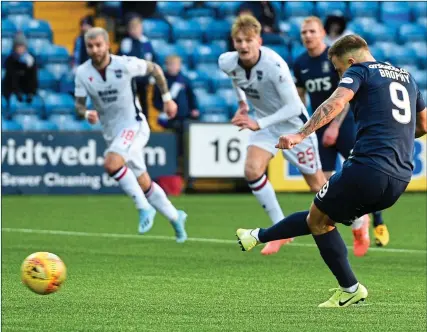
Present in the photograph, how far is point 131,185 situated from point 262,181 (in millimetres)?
1747

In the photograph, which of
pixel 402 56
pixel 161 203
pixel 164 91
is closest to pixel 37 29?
pixel 402 56

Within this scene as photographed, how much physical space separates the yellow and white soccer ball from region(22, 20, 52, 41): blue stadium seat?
14750 millimetres

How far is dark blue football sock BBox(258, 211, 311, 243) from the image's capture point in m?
7.92

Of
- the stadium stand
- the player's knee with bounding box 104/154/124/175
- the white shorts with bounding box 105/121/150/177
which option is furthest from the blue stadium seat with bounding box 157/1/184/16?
the player's knee with bounding box 104/154/124/175

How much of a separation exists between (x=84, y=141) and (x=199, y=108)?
10.6 feet

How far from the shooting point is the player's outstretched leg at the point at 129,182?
493 inches

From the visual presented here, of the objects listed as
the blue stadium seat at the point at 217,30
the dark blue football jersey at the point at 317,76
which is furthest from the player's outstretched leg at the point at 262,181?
the blue stadium seat at the point at 217,30

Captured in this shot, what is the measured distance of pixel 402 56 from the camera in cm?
2336

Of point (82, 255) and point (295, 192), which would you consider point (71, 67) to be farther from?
point (82, 255)

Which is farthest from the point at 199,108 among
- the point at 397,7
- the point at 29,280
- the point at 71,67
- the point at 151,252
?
the point at 29,280

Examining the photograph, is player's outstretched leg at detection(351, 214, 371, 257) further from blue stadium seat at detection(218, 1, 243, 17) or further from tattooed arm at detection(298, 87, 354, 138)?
blue stadium seat at detection(218, 1, 243, 17)

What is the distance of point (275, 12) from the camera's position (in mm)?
22641

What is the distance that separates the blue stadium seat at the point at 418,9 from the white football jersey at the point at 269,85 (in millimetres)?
13499

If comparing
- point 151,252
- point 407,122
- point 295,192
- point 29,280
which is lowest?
point 295,192
